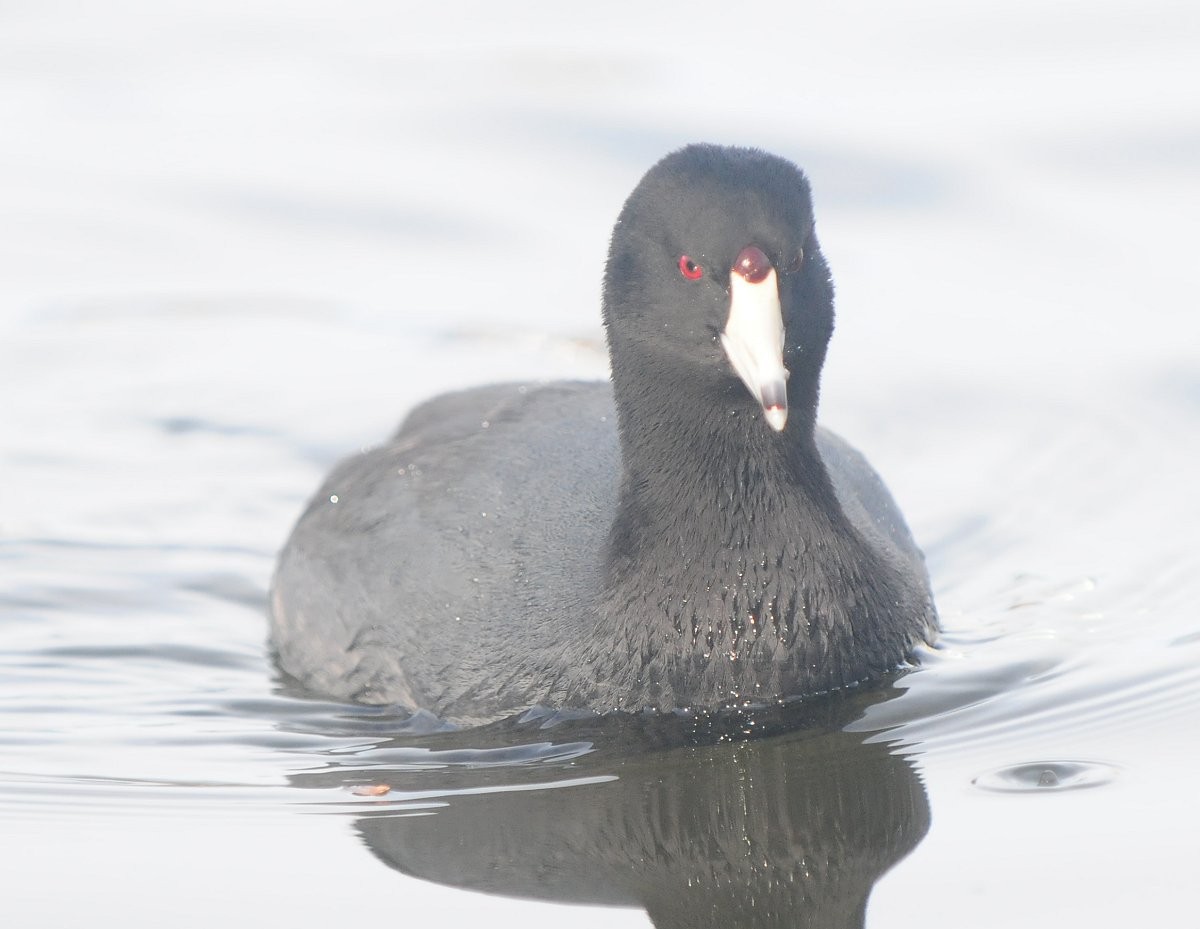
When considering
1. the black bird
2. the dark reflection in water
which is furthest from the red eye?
the dark reflection in water

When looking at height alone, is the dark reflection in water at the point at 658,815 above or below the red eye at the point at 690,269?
below

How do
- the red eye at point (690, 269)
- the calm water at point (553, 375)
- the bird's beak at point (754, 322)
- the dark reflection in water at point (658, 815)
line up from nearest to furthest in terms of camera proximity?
the dark reflection in water at point (658, 815)
the calm water at point (553, 375)
the bird's beak at point (754, 322)
the red eye at point (690, 269)

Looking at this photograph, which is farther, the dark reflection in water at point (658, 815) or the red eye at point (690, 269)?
the red eye at point (690, 269)

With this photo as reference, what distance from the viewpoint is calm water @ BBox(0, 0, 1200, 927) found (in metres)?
4.16

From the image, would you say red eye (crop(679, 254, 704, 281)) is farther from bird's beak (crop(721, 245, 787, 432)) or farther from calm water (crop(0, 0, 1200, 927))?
calm water (crop(0, 0, 1200, 927))

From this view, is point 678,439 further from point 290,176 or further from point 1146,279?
point 290,176

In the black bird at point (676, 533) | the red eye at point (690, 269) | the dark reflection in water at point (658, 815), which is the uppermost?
the red eye at point (690, 269)

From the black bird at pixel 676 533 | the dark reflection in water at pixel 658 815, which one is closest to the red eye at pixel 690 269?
the black bird at pixel 676 533

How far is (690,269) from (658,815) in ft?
3.91

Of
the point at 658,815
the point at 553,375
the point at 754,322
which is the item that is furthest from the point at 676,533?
the point at 553,375

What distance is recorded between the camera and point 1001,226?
27.0ft

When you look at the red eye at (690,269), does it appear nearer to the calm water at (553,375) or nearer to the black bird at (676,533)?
the black bird at (676,533)

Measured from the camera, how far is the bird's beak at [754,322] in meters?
4.43

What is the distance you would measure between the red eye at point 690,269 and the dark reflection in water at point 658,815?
1010 millimetres
